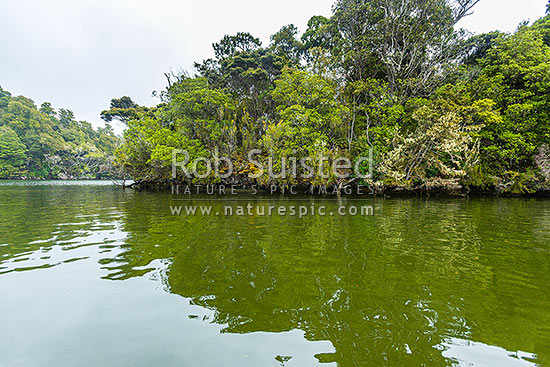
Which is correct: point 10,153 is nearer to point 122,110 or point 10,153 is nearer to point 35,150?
point 35,150

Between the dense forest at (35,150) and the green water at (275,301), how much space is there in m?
68.2

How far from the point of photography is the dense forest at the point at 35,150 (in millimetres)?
59787

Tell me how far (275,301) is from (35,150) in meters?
91.7

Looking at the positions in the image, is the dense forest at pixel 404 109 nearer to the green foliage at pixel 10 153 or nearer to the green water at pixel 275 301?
the green water at pixel 275 301

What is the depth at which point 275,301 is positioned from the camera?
3.49 m

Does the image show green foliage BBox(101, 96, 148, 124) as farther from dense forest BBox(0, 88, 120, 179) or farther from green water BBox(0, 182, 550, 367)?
green water BBox(0, 182, 550, 367)

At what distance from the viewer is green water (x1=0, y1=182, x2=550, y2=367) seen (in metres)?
2.45

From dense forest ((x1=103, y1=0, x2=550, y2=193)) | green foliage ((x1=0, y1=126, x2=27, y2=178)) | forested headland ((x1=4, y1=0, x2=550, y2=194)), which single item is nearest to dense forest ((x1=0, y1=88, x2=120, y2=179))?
green foliage ((x1=0, y1=126, x2=27, y2=178))

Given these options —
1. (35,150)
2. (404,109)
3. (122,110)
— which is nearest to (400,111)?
(404,109)

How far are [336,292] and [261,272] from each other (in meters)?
1.57

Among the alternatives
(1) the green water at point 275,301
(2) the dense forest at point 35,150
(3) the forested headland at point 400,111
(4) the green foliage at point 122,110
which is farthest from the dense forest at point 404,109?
(2) the dense forest at point 35,150

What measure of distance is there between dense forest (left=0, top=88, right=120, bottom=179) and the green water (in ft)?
224

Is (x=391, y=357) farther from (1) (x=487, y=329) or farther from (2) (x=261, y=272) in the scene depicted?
(2) (x=261, y=272)

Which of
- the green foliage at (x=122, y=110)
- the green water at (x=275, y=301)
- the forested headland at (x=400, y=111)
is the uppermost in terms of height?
the green foliage at (x=122, y=110)
